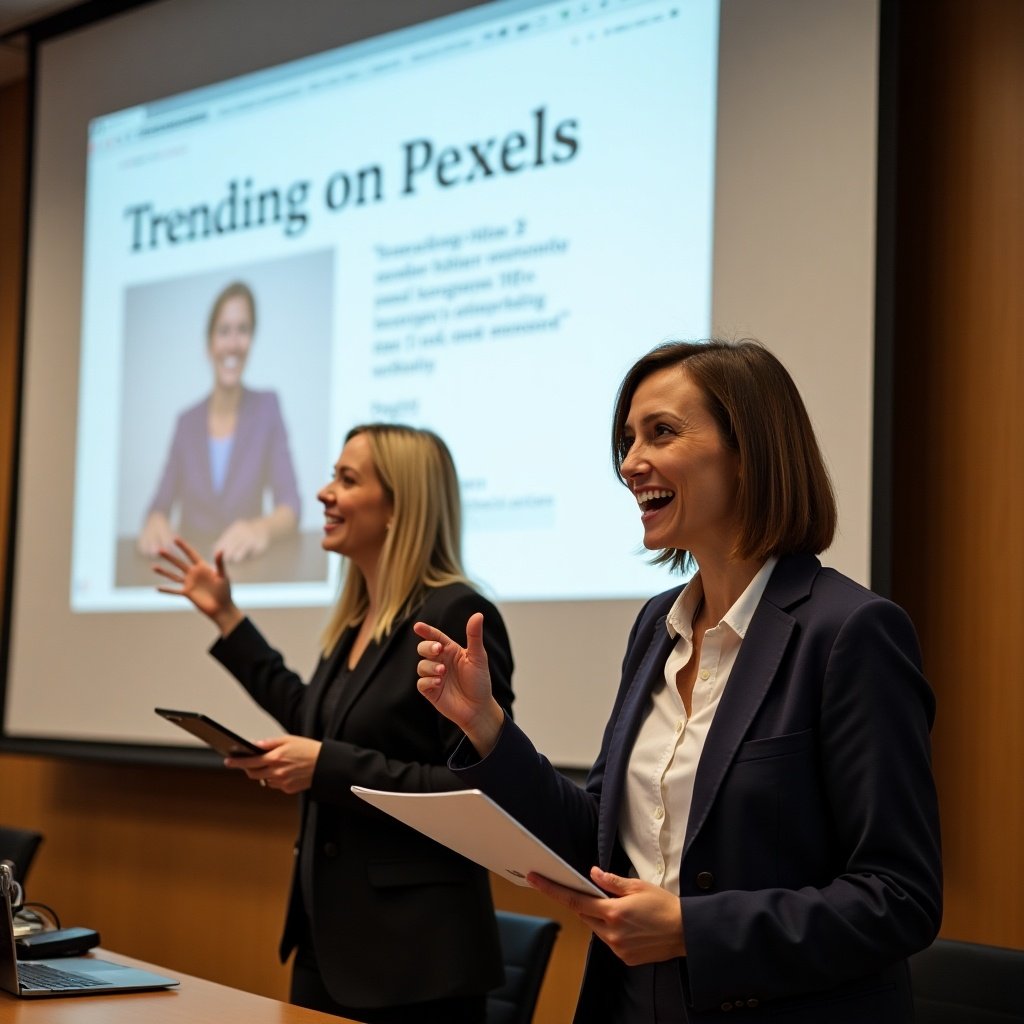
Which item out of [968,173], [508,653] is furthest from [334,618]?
[968,173]

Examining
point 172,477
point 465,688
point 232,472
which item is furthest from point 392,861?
point 172,477

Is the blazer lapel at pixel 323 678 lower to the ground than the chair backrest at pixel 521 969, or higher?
higher

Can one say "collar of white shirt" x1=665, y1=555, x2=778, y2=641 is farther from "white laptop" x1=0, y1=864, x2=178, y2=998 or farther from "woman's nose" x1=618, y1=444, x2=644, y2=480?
"white laptop" x1=0, y1=864, x2=178, y2=998

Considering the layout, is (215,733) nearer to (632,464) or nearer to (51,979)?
(51,979)

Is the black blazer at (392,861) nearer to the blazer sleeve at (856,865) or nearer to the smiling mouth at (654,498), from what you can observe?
the smiling mouth at (654,498)

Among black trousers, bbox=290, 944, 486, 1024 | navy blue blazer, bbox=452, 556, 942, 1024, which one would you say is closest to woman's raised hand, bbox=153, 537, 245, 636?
black trousers, bbox=290, 944, 486, 1024

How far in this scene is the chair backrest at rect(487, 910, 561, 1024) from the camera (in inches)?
94.1

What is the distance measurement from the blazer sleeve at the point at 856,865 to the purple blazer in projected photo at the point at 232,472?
2656 mm

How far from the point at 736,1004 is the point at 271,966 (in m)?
2.84

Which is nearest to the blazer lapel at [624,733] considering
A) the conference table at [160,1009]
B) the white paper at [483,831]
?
the white paper at [483,831]

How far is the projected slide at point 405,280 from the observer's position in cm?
323

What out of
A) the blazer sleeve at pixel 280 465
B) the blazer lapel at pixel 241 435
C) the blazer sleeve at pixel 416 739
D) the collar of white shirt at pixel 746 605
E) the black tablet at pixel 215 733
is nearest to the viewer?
the collar of white shirt at pixel 746 605

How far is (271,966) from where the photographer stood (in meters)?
3.93

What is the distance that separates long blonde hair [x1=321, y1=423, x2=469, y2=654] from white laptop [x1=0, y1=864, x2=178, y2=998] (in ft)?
2.33
